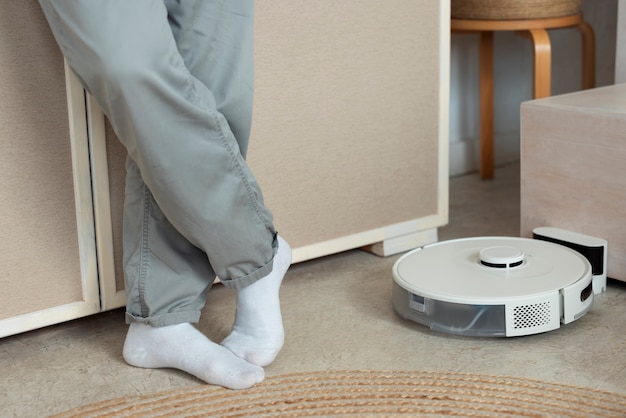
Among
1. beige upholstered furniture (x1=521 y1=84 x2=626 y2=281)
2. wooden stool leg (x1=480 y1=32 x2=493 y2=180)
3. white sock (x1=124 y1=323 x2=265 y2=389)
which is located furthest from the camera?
wooden stool leg (x1=480 y1=32 x2=493 y2=180)

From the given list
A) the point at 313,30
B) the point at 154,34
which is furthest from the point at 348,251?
the point at 154,34

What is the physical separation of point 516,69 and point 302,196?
109cm

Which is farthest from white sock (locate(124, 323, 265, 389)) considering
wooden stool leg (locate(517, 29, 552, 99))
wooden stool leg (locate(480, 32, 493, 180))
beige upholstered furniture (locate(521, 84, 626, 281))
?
wooden stool leg (locate(480, 32, 493, 180))

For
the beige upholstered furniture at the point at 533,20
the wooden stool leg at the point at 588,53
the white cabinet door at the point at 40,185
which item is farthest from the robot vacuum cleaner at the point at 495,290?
the wooden stool leg at the point at 588,53

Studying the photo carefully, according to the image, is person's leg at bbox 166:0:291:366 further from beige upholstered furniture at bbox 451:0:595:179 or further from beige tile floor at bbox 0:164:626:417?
beige upholstered furniture at bbox 451:0:595:179

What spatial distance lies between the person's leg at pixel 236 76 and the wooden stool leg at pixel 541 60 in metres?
0.91

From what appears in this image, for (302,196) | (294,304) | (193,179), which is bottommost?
(294,304)

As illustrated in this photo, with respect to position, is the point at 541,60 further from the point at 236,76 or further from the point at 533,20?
the point at 236,76

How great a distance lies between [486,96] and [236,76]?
1.12 meters

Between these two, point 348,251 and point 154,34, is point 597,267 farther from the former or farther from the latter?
point 154,34

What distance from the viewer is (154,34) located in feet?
3.54

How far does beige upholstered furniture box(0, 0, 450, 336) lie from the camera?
1291mm

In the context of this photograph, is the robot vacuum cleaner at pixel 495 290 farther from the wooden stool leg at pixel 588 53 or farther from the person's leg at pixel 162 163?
the wooden stool leg at pixel 588 53

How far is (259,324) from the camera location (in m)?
1.26
